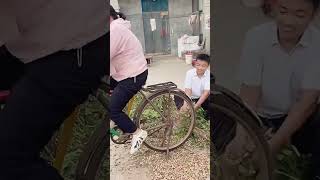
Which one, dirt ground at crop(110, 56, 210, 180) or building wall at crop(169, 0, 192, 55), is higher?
building wall at crop(169, 0, 192, 55)

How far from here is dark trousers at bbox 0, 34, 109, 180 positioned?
107 cm

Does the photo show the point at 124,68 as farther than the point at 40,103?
Yes

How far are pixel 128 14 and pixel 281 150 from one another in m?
0.68

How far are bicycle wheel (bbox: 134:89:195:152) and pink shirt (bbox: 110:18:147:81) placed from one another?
11cm

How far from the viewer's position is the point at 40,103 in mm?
1093

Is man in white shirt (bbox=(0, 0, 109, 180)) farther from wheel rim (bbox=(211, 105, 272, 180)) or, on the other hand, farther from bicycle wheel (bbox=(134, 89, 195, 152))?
wheel rim (bbox=(211, 105, 272, 180))

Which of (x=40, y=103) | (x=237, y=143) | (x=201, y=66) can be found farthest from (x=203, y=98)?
(x=40, y=103)

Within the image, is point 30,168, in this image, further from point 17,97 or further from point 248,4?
point 248,4

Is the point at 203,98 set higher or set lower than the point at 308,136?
higher

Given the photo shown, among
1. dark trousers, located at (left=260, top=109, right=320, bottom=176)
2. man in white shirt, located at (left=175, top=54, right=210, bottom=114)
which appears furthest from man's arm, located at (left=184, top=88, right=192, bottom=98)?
dark trousers, located at (left=260, top=109, right=320, bottom=176)

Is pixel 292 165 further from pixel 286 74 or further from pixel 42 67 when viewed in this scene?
pixel 42 67

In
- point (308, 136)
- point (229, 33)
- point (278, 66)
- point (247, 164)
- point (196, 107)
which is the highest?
point (229, 33)

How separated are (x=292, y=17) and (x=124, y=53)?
54 centimetres

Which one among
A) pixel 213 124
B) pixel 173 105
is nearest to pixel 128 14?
pixel 173 105
